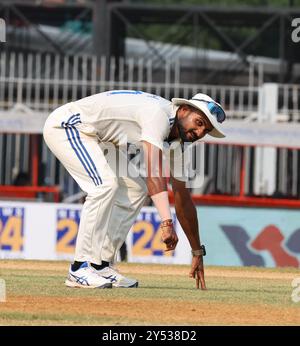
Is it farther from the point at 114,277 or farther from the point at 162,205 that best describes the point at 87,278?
the point at 162,205

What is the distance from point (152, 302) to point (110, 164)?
1.80 m

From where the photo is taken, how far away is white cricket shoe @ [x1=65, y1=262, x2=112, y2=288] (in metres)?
10.6

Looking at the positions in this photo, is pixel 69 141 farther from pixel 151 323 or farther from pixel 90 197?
pixel 151 323

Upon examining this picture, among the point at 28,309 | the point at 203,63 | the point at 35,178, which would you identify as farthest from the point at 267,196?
the point at 28,309

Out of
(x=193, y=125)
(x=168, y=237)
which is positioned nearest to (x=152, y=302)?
(x=168, y=237)

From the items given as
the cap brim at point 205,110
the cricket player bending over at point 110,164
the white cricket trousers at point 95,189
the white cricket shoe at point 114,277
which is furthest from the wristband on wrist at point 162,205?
the white cricket shoe at point 114,277

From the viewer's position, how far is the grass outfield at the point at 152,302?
28.5ft

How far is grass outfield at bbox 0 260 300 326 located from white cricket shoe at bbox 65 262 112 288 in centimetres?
12

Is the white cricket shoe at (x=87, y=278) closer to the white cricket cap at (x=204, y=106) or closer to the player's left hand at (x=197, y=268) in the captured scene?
the player's left hand at (x=197, y=268)

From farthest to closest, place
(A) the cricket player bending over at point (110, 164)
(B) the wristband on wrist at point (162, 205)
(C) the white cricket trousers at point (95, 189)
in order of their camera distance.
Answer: (C) the white cricket trousers at point (95, 189)
(A) the cricket player bending over at point (110, 164)
(B) the wristband on wrist at point (162, 205)

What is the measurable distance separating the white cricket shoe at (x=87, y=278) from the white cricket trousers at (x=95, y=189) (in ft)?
0.30

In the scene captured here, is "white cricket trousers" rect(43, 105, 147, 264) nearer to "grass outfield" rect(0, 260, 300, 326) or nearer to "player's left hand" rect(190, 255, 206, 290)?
"grass outfield" rect(0, 260, 300, 326)

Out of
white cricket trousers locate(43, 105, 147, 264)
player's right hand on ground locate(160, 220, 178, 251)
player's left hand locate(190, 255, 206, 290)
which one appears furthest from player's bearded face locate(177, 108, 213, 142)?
player's left hand locate(190, 255, 206, 290)
